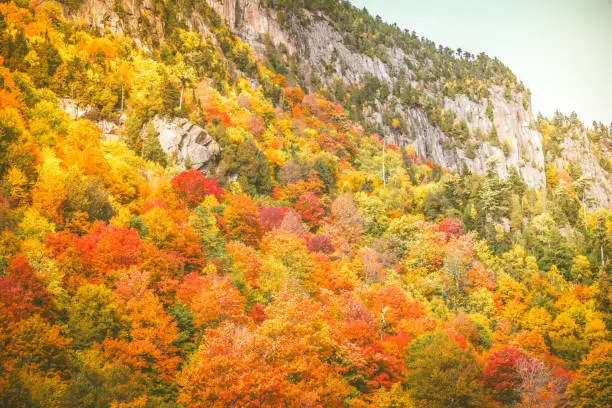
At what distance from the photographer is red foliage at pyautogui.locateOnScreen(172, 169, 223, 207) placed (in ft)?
167

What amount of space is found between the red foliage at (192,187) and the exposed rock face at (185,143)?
422cm

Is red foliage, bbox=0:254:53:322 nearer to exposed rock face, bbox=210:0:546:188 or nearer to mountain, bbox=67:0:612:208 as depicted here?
mountain, bbox=67:0:612:208

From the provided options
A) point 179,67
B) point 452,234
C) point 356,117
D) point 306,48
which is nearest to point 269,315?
point 452,234

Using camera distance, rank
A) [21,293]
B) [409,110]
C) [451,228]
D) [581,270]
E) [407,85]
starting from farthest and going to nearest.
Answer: [407,85]
[409,110]
[451,228]
[581,270]
[21,293]

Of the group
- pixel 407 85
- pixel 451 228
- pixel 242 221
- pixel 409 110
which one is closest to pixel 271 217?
pixel 242 221

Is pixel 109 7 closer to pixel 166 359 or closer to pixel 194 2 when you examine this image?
pixel 194 2

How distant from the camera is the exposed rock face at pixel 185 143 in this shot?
5700 cm

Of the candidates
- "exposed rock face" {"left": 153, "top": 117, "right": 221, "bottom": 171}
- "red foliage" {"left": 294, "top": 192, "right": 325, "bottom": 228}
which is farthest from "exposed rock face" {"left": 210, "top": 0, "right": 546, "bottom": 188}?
"red foliage" {"left": 294, "top": 192, "right": 325, "bottom": 228}

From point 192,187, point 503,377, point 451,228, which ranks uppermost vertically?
point 451,228

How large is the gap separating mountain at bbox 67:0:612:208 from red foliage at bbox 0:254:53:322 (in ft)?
225

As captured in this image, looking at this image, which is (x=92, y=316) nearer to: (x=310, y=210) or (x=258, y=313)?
(x=258, y=313)

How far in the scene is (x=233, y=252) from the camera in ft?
147

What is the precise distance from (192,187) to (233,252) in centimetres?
1113

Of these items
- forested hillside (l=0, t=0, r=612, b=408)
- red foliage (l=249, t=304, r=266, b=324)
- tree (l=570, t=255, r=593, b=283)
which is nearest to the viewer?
forested hillside (l=0, t=0, r=612, b=408)
